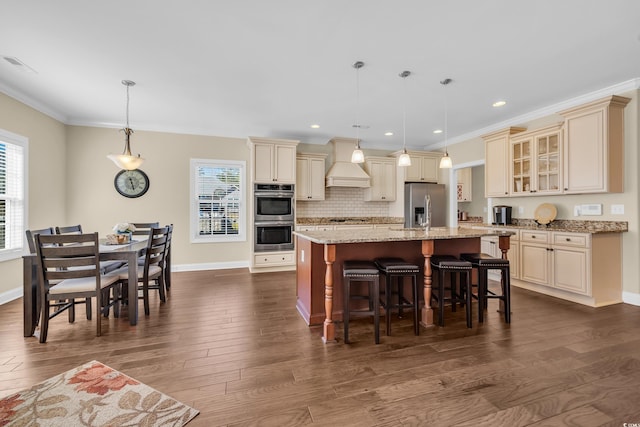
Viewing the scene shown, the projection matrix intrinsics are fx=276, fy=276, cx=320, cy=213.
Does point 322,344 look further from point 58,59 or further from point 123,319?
point 58,59

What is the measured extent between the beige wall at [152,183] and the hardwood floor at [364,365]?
84.5 inches

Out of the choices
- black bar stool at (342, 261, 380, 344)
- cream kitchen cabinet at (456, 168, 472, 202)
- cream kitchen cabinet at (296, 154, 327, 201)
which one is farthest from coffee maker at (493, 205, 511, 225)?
black bar stool at (342, 261, 380, 344)

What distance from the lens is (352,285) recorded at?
3.07 m

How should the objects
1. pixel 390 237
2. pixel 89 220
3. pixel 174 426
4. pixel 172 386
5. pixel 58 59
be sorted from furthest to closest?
pixel 89 220, pixel 58 59, pixel 390 237, pixel 172 386, pixel 174 426

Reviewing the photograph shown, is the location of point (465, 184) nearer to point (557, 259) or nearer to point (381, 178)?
point (381, 178)

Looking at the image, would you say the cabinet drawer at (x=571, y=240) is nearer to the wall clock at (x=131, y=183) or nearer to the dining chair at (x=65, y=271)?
the dining chair at (x=65, y=271)

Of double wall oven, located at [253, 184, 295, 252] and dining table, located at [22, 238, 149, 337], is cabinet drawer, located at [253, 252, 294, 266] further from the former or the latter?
dining table, located at [22, 238, 149, 337]

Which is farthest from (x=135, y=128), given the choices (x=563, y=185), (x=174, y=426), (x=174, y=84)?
(x=563, y=185)

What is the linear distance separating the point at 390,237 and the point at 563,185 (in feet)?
10.0

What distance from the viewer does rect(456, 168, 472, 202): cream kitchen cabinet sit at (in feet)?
23.4

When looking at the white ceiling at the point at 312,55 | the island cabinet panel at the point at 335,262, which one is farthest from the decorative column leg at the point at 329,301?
the white ceiling at the point at 312,55

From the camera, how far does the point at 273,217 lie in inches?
212

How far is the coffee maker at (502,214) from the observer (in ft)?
15.5

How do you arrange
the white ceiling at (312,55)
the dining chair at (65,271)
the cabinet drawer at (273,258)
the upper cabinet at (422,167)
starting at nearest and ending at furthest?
the white ceiling at (312,55), the dining chair at (65,271), the cabinet drawer at (273,258), the upper cabinet at (422,167)
